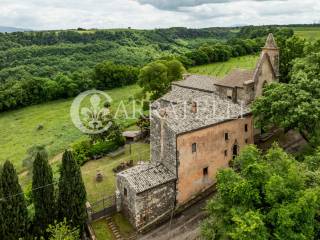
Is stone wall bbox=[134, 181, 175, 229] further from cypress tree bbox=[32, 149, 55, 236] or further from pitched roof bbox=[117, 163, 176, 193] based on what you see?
cypress tree bbox=[32, 149, 55, 236]

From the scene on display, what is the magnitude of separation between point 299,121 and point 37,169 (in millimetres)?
25231

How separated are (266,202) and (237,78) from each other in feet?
92.5

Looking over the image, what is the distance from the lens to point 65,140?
64.7 metres

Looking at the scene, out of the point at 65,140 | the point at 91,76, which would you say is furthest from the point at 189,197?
the point at 91,76

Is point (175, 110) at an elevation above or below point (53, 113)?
above

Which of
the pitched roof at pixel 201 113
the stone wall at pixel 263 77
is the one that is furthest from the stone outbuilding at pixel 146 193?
the stone wall at pixel 263 77

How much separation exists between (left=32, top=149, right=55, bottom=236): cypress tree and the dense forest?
201 ft

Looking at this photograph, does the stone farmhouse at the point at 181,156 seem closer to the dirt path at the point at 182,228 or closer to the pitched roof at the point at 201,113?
the pitched roof at the point at 201,113

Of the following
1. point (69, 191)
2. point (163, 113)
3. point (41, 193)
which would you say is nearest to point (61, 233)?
point (41, 193)

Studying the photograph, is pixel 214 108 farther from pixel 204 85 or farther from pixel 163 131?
pixel 204 85

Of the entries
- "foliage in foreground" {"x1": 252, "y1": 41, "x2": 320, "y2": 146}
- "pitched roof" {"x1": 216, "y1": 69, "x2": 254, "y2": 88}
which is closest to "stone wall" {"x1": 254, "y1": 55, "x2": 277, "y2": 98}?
"pitched roof" {"x1": 216, "y1": 69, "x2": 254, "y2": 88}

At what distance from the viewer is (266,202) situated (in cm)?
2039

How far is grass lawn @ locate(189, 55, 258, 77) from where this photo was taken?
99.6 m

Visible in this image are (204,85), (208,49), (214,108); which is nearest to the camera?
(214,108)
